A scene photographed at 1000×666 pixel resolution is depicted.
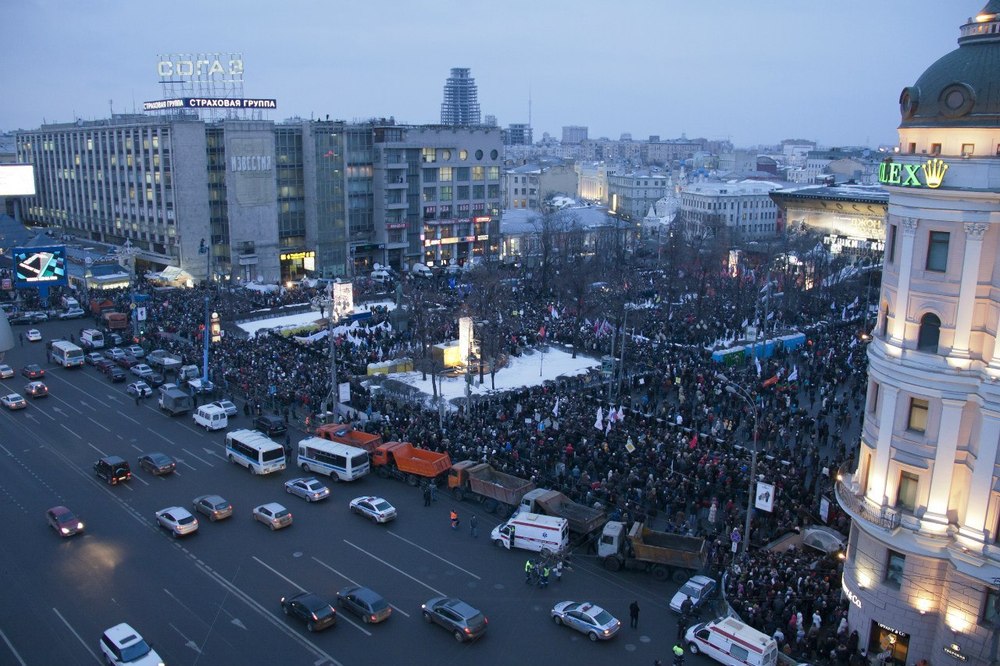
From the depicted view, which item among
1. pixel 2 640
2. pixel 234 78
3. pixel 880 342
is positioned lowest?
pixel 2 640

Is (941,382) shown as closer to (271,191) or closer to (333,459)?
(333,459)

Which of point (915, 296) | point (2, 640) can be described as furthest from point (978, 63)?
point (2, 640)

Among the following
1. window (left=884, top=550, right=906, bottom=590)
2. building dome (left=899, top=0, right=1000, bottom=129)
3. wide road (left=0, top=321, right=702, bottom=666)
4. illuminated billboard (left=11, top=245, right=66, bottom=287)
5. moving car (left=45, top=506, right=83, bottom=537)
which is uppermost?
building dome (left=899, top=0, right=1000, bottom=129)

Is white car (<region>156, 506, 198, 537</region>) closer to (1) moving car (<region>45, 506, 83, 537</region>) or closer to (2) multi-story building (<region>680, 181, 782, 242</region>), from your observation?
(1) moving car (<region>45, 506, 83, 537</region>)

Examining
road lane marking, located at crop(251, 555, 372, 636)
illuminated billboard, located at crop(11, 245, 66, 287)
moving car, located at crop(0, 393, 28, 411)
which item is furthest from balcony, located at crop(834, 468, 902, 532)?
illuminated billboard, located at crop(11, 245, 66, 287)

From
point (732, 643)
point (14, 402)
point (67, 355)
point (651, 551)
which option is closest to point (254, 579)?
point (651, 551)

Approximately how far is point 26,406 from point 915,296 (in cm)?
4284

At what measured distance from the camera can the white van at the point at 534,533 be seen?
27.0m

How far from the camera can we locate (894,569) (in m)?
Answer: 21.8

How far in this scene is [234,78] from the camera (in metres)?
85.8

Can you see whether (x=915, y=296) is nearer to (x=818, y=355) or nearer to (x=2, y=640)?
(x=2, y=640)

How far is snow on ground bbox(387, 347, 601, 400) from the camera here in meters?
45.9

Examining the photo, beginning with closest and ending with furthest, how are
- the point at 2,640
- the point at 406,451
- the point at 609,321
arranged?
the point at 2,640, the point at 406,451, the point at 609,321

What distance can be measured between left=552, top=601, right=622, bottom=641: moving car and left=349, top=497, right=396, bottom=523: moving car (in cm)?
863
